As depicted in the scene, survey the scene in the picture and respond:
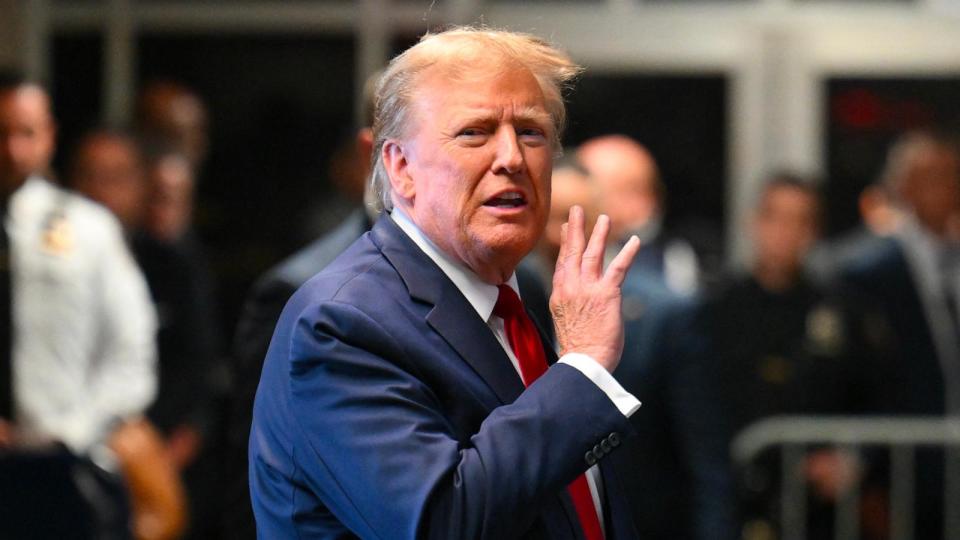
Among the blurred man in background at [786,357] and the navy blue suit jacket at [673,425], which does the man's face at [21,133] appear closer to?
the navy blue suit jacket at [673,425]

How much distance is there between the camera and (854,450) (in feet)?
24.3

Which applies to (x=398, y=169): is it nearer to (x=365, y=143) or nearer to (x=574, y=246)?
(x=574, y=246)

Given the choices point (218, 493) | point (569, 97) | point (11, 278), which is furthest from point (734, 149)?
point (569, 97)

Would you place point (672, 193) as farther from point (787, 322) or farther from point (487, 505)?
point (487, 505)

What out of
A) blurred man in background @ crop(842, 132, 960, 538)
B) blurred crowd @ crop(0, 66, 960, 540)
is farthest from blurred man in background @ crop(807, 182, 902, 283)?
blurred man in background @ crop(842, 132, 960, 538)

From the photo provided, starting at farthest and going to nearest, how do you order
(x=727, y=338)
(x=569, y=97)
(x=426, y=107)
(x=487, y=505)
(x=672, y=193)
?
(x=672, y=193)
(x=727, y=338)
(x=569, y=97)
(x=426, y=107)
(x=487, y=505)

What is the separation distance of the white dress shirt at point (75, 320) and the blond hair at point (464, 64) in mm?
3258

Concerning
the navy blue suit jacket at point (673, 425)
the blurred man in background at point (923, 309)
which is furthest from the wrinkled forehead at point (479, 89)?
the blurred man in background at point (923, 309)

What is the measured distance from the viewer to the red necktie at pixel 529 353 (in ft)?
9.49

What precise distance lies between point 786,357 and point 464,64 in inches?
191

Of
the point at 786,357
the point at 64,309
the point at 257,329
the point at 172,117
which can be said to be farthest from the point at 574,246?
the point at 172,117

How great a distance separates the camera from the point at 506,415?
2.67m

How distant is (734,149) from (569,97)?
6.11 metres

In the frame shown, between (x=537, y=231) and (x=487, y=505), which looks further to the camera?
(x=537, y=231)
